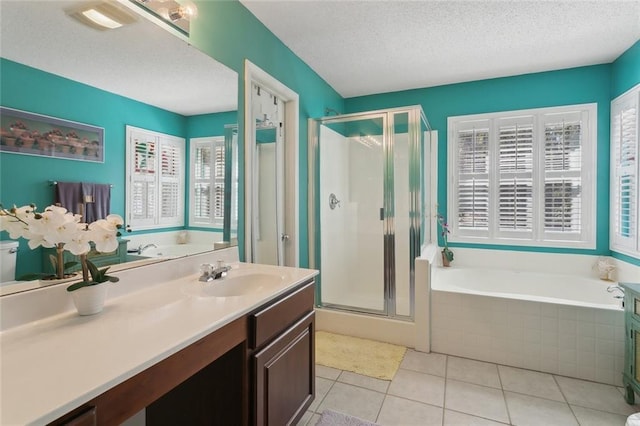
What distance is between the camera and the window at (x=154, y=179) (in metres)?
1.42

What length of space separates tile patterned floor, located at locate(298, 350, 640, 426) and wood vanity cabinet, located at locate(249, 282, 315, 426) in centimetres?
35

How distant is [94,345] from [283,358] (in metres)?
0.79

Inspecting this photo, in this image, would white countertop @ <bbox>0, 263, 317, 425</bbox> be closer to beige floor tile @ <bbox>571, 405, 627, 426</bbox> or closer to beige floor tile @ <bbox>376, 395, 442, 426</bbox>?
beige floor tile @ <bbox>376, 395, 442, 426</bbox>

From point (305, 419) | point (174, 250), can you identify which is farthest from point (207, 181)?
point (305, 419)

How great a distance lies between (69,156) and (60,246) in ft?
1.12

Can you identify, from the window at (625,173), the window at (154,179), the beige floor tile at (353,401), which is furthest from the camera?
the window at (625,173)

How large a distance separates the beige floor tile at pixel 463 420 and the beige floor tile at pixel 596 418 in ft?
1.62

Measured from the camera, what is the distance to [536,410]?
1862 millimetres

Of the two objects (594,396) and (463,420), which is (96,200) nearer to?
(463,420)

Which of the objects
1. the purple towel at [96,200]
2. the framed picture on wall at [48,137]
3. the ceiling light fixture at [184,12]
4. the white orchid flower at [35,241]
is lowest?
the white orchid flower at [35,241]

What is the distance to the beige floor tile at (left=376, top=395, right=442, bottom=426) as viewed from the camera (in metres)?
1.75

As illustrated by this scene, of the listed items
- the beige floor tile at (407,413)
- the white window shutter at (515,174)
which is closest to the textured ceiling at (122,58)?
the beige floor tile at (407,413)

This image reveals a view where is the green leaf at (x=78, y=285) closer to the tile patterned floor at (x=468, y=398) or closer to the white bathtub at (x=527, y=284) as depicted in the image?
the tile patterned floor at (x=468, y=398)

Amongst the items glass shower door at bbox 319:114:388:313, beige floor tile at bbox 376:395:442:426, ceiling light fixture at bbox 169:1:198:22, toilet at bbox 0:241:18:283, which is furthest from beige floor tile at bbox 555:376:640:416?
ceiling light fixture at bbox 169:1:198:22
